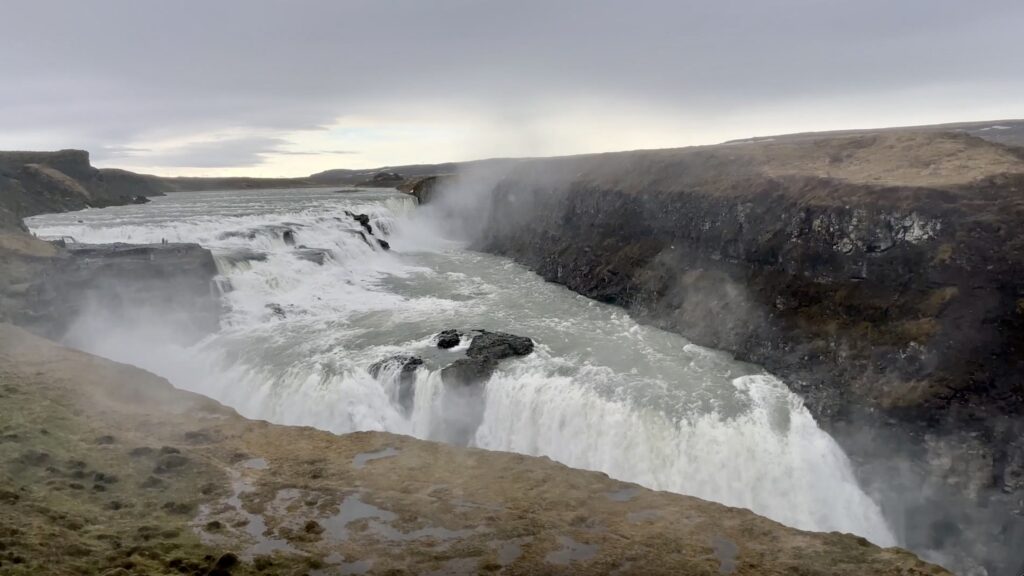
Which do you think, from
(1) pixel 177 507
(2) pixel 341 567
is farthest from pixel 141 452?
(2) pixel 341 567

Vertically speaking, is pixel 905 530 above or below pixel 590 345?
below

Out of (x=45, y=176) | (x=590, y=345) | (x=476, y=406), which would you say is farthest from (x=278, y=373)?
(x=45, y=176)

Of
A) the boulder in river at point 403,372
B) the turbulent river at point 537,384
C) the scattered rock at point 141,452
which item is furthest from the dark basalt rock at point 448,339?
the scattered rock at point 141,452

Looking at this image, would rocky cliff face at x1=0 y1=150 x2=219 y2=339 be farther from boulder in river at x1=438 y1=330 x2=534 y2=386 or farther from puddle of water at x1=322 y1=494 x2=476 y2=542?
puddle of water at x1=322 y1=494 x2=476 y2=542

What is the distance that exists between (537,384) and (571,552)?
807cm

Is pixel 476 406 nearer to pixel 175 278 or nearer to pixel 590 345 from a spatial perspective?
pixel 590 345

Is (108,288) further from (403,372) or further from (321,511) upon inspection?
(321,511)

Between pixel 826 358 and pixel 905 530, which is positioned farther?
pixel 826 358

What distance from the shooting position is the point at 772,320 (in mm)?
19172

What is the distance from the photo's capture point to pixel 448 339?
19.0 meters

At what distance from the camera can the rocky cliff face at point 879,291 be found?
13.2 m

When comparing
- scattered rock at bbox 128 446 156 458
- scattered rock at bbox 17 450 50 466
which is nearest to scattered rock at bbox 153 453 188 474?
scattered rock at bbox 128 446 156 458

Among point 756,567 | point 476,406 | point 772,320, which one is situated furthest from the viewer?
point 772,320

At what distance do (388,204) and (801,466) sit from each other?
40897 millimetres
